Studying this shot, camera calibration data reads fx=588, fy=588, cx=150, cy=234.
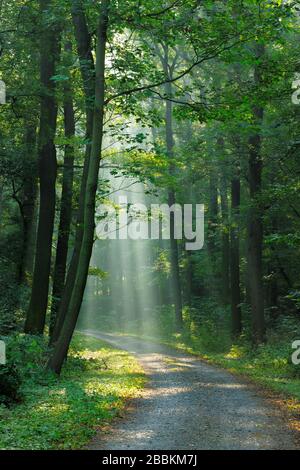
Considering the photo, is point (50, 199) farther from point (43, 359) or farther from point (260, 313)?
point (260, 313)

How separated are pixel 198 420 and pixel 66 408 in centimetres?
232

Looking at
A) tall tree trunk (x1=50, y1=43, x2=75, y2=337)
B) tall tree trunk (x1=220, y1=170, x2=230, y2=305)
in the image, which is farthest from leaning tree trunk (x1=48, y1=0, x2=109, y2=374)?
tall tree trunk (x1=220, y1=170, x2=230, y2=305)

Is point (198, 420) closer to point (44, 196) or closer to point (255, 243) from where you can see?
point (44, 196)

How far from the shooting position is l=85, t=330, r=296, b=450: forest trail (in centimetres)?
838

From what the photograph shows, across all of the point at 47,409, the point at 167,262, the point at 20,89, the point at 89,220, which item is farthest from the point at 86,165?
the point at 167,262

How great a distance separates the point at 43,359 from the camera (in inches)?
666

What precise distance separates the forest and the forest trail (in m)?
0.05

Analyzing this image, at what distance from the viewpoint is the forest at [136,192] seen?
1069 centimetres

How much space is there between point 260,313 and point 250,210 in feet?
13.0

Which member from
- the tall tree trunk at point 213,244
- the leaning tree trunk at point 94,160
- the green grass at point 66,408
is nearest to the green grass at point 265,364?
the green grass at point 66,408

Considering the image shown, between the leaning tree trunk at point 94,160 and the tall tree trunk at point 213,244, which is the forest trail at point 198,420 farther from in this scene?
the tall tree trunk at point 213,244

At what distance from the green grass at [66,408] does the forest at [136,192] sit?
1.9 inches

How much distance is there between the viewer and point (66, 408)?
10.3m

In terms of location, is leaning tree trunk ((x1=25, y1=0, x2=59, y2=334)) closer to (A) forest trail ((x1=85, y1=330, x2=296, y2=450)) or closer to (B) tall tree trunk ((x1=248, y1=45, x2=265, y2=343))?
(A) forest trail ((x1=85, y1=330, x2=296, y2=450))
